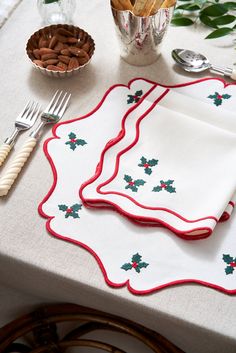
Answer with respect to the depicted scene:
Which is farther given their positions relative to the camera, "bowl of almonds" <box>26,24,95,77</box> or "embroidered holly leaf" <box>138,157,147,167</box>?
"bowl of almonds" <box>26,24,95,77</box>

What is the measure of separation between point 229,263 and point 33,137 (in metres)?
0.37

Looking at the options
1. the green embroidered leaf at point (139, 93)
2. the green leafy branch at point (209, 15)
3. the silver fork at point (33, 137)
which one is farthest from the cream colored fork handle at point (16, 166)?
the green leafy branch at point (209, 15)

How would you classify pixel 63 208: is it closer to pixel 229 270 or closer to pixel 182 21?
pixel 229 270

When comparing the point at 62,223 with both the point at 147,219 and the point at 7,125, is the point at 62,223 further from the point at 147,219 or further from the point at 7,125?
the point at 7,125

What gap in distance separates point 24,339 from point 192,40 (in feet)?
2.17

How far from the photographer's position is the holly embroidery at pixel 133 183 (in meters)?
0.78

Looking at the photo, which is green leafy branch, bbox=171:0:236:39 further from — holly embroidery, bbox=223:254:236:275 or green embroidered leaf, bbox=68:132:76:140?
holly embroidery, bbox=223:254:236:275

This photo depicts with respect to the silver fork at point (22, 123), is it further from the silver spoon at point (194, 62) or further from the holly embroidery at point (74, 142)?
the silver spoon at point (194, 62)

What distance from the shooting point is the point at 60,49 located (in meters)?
0.96

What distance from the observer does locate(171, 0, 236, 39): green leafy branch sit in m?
1.05

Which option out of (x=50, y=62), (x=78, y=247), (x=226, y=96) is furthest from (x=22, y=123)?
(x=226, y=96)

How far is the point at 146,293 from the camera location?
688mm

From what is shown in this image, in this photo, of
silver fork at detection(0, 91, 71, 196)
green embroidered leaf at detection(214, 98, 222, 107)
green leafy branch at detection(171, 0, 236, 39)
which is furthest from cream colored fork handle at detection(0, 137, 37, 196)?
green leafy branch at detection(171, 0, 236, 39)

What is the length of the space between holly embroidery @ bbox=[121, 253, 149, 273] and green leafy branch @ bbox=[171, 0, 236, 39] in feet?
1.74
